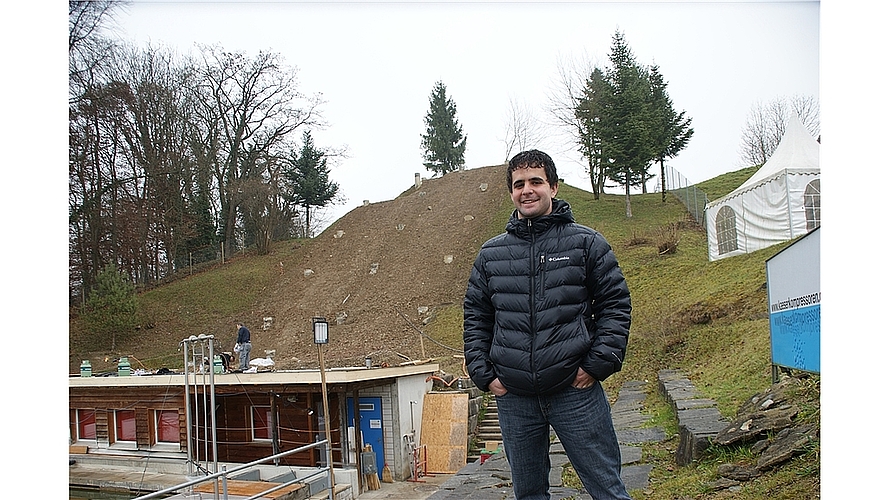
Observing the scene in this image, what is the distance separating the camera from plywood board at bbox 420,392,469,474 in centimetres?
782

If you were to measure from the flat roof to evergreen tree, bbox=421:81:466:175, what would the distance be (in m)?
13.4

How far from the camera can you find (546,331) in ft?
3.76

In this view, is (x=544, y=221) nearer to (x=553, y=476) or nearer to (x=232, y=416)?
(x=553, y=476)

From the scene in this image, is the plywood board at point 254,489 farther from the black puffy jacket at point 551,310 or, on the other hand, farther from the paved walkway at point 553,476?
the black puffy jacket at point 551,310

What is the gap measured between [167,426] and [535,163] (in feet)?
24.3

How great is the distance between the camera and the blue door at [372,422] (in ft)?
25.0

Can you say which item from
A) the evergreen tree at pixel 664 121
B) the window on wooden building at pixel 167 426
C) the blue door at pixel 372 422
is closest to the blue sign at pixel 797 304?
the blue door at pixel 372 422

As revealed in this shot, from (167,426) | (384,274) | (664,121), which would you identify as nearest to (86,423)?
(167,426)

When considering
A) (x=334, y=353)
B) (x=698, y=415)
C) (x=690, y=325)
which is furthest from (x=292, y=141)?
(x=698, y=415)

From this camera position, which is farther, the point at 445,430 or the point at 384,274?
the point at 384,274

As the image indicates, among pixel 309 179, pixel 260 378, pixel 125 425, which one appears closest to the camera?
pixel 260 378

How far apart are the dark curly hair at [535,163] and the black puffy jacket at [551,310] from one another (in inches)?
2.1

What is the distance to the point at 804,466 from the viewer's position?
167 cm

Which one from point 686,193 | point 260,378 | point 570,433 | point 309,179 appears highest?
point 309,179
